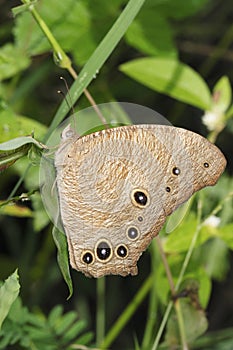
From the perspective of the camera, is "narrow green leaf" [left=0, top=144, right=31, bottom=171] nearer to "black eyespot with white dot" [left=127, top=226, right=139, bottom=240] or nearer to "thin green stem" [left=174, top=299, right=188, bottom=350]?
"black eyespot with white dot" [left=127, top=226, right=139, bottom=240]

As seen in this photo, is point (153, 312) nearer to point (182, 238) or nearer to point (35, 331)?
point (182, 238)

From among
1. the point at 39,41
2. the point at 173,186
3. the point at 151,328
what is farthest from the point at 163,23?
the point at 173,186

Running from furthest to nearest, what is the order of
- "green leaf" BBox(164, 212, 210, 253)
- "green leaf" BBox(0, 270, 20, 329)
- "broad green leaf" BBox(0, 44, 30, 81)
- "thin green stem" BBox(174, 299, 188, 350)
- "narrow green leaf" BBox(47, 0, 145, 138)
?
1. "broad green leaf" BBox(0, 44, 30, 81)
2. "green leaf" BBox(164, 212, 210, 253)
3. "thin green stem" BBox(174, 299, 188, 350)
4. "narrow green leaf" BBox(47, 0, 145, 138)
5. "green leaf" BBox(0, 270, 20, 329)

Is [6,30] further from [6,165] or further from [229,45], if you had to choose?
[6,165]

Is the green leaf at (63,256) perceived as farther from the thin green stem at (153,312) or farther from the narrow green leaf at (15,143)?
the thin green stem at (153,312)

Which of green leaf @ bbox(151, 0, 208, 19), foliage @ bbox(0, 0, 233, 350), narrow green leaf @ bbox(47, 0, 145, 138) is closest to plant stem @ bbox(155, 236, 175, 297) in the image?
foliage @ bbox(0, 0, 233, 350)

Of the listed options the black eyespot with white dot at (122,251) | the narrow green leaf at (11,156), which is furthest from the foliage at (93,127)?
the black eyespot with white dot at (122,251)

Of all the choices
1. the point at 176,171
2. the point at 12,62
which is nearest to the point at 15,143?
the point at 176,171
